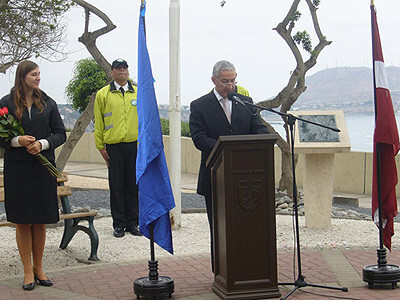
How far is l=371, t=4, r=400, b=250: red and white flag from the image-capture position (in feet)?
20.2

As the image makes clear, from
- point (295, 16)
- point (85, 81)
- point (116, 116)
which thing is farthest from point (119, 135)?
point (85, 81)

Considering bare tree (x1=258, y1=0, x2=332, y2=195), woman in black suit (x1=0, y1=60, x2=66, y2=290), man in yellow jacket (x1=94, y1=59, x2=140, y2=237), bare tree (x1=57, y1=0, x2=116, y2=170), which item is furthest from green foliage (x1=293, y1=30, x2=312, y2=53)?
woman in black suit (x1=0, y1=60, x2=66, y2=290)

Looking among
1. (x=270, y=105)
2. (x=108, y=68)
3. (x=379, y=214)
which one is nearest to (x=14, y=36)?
(x=108, y=68)

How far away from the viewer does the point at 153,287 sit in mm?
5645

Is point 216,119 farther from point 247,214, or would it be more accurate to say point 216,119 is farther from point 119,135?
point 119,135

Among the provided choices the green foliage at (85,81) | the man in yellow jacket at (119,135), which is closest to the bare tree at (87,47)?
the man in yellow jacket at (119,135)

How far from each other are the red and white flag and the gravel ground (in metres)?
1.67

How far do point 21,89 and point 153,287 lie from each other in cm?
216

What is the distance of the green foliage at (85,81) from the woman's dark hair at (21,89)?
1692cm

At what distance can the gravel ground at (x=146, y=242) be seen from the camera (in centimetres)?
764

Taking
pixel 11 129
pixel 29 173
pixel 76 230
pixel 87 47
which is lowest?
pixel 76 230

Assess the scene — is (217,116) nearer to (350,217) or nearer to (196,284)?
(196,284)

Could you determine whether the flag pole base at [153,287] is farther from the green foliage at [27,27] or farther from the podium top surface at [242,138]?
the green foliage at [27,27]

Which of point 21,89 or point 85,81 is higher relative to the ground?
point 85,81
